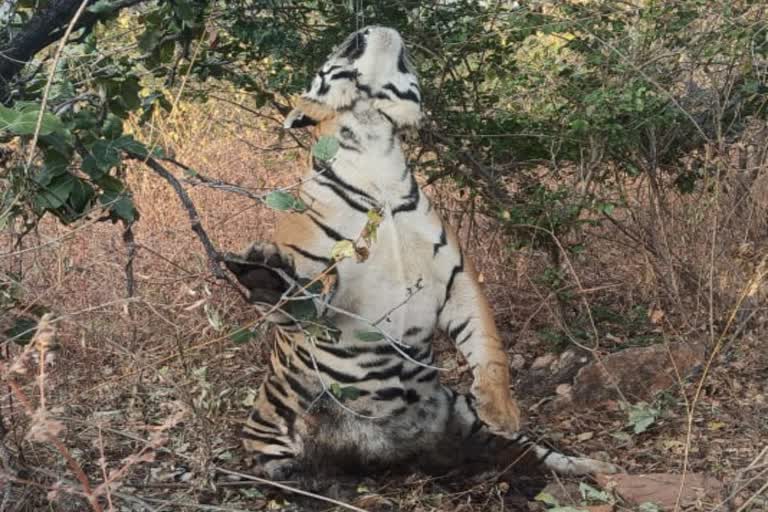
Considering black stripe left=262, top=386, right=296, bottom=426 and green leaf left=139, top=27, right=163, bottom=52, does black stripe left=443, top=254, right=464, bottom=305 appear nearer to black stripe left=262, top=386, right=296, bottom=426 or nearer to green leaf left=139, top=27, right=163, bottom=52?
black stripe left=262, top=386, right=296, bottom=426

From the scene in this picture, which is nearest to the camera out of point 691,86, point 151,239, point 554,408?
point 554,408

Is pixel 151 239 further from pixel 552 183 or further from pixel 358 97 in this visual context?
pixel 358 97

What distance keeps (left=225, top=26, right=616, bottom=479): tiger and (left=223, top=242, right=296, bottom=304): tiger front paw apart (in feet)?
0.58

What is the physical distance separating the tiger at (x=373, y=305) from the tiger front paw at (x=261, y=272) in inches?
6.9

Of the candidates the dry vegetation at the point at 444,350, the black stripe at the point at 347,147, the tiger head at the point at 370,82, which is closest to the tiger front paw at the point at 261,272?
the dry vegetation at the point at 444,350

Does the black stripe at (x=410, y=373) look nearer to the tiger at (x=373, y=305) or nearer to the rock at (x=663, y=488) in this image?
the tiger at (x=373, y=305)

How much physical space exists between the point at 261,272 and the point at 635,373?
1.74 m

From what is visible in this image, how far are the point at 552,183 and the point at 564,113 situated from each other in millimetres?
644

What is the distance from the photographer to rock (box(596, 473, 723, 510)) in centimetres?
263

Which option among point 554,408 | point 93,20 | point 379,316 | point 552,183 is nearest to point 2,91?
point 93,20

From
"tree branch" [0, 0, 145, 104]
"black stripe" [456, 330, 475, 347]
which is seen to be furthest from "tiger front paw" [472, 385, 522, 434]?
"tree branch" [0, 0, 145, 104]

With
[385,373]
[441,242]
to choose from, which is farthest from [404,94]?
[385,373]

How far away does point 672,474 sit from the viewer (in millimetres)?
2912

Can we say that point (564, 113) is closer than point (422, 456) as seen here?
No
